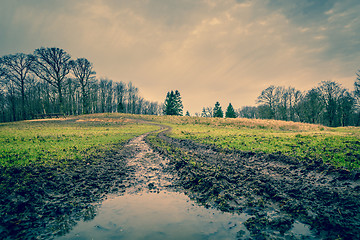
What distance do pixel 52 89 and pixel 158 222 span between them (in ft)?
247

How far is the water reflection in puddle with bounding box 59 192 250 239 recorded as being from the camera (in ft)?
11.9

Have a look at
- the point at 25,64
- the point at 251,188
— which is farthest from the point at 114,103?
the point at 251,188

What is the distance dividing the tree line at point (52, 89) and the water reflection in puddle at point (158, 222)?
52993 mm

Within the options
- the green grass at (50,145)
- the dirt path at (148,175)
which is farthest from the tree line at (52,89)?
the dirt path at (148,175)

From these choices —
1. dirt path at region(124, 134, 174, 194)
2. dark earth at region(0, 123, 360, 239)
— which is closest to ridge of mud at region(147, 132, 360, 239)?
dark earth at region(0, 123, 360, 239)

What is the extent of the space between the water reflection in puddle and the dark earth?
1.04ft

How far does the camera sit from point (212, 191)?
19.1 ft

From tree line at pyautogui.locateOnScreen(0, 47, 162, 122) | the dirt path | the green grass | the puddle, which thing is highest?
tree line at pyautogui.locateOnScreen(0, 47, 162, 122)

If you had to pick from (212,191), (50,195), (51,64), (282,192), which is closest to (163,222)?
(212,191)

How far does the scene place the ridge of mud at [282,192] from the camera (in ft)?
12.9

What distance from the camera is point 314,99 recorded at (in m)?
61.6

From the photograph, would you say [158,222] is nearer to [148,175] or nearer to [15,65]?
[148,175]

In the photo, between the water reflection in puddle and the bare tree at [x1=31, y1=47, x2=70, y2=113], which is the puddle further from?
the bare tree at [x1=31, y1=47, x2=70, y2=113]

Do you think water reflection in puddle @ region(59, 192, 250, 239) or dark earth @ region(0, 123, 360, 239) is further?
dark earth @ region(0, 123, 360, 239)
